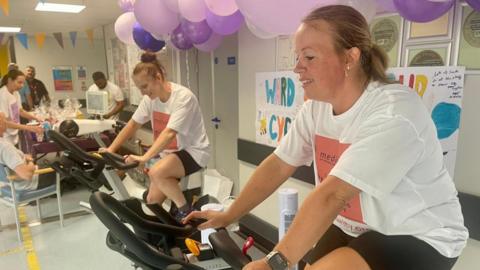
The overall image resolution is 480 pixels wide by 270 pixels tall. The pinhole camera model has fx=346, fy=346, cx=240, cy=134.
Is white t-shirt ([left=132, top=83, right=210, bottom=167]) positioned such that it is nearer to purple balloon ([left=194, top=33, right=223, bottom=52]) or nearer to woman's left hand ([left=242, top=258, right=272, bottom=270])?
purple balloon ([left=194, top=33, right=223, bottom=52])

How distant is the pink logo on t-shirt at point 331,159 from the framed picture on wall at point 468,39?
0.85m

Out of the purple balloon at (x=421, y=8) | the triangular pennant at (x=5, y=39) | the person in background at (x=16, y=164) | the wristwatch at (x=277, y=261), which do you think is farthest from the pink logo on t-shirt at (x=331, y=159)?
the triangular pennant at (x=5, y=39)

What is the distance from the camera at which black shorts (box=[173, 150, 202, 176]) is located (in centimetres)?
252

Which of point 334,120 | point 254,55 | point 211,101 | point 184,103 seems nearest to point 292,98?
point 254,55

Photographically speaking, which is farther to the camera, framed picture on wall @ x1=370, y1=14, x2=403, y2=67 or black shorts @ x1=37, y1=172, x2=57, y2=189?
black shorts @ x1=37, y1=172, x2=57, y2=189

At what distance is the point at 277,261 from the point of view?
924 millimetres

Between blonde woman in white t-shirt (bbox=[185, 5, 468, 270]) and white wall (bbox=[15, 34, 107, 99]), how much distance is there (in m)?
10.7

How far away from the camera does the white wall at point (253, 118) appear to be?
5.35ft

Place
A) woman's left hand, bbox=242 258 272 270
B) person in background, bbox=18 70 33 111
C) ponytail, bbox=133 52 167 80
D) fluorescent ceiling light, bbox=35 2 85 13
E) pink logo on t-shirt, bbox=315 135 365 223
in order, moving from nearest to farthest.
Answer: woman's left hand, bbox=242 258 272 270 → pink logo on t-shirt, bbox=315 135 365 223 → ponytail, bbox=133 52 167 80 → fluorescent ceiling light, bbox=35 2 85 13 → person in background, bbox=18 70 33 111

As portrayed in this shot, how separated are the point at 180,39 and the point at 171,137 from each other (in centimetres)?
106

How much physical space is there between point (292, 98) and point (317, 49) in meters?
1.57

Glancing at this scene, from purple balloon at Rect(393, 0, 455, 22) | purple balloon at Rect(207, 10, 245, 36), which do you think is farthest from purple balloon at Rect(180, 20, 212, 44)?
purple balloon at Rect(393, 0, 455, 22)

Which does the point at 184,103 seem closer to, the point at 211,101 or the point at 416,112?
the point at 416,112

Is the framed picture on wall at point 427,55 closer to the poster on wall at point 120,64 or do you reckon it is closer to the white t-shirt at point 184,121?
the white t-shirt at point 184,121
